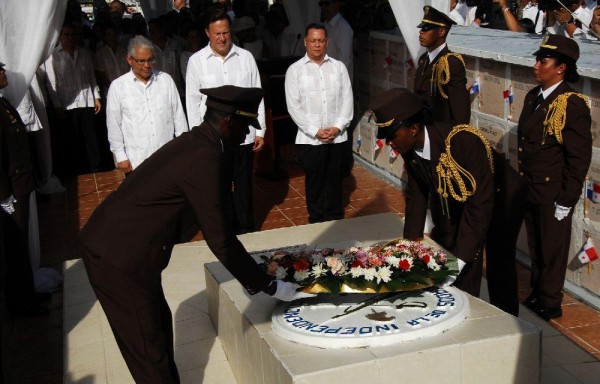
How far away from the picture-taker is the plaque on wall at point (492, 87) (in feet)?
22.1

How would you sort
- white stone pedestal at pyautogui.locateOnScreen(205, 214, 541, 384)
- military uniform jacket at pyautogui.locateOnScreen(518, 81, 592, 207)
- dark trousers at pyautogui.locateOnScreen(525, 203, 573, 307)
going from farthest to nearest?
dark trousers at pyautogui.locateOnScreen(525, 203, 573, 307) → military uniform jacket at pyautogui.locateOnScreen(518, 81, 592, 207) → white stone pedestal at pyautogui.locateOnScreen(205, 214, 541, 384)

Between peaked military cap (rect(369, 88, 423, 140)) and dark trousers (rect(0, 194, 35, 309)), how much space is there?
3014 millimetres

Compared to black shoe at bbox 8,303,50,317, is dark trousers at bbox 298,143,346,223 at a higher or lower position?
higher

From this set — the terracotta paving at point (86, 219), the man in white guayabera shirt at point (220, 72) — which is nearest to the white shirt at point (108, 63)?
the terracotta paving at point (86, 219)

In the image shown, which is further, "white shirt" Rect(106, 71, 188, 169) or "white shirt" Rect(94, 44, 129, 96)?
"white shirt" Rect(94, 44, 129, 96)

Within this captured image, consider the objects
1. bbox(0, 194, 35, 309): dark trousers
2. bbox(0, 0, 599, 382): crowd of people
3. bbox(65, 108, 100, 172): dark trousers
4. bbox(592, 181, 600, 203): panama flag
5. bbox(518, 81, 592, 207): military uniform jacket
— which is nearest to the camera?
bbox(0, 0, 599, 382): crowd of people

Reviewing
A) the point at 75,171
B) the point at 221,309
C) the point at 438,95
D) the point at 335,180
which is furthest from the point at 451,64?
the point at 75,171

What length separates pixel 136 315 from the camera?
3.91 meters

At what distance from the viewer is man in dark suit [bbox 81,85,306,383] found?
3719mm

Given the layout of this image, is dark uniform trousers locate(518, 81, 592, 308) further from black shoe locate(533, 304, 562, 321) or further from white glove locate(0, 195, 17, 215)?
white glove locate(0, 195, 17, 215)

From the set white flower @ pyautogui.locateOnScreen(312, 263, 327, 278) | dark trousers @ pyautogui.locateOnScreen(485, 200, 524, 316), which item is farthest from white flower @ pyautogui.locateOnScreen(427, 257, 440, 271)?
dark trousers @ pyautogui.locateOnScreen(485, 200, 524, 316)

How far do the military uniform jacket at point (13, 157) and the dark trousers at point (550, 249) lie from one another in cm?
359

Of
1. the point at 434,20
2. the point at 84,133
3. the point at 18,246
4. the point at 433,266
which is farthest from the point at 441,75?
the point at 84,133

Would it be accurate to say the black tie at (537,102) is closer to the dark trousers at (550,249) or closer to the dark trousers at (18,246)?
the dark trousers at (550,249)
